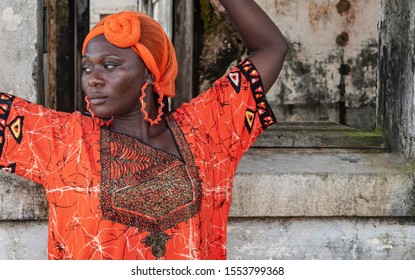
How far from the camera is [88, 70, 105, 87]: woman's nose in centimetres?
240

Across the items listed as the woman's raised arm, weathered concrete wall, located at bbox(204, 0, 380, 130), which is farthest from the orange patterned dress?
weathered concrete wall, located at bbox(204, 0, 380, 130)

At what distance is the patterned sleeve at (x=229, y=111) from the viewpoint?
2.66 meters

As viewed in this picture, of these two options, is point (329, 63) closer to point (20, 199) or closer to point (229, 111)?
point (229, 111)

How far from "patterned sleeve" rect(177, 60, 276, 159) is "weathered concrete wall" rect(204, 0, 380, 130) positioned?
399 centimetres

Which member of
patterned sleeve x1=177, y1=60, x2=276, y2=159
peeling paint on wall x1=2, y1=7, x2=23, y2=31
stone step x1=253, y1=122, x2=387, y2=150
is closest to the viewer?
patterned sleeve x1=177, y1=60, x2=276, y2=159

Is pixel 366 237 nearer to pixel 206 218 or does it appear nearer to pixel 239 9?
pixel 206 218

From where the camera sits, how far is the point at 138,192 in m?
2.44

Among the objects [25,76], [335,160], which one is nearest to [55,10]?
[25,76]

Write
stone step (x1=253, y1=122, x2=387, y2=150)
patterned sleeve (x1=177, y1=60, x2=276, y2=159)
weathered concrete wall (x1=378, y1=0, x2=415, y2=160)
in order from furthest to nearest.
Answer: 1. stone step (x1=253, y1=122, x2=387, y2=150)
2. weathered concrete wall (x1=378, y1=0, x2=415, y2=160)
3. patterned sleeve (x1=177, y1=60, x2=276, y2=159)

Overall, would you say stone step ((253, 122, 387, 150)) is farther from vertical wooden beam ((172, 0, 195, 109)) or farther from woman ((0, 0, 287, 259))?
vertical wooden beam ((172, 0, 195, 109))

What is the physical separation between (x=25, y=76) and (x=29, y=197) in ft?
1.68

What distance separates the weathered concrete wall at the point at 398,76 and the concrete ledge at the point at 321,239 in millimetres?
383

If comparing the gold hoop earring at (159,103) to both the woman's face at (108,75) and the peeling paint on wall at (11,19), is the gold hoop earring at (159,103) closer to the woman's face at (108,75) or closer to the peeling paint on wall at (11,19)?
the woman's face at (108,75)

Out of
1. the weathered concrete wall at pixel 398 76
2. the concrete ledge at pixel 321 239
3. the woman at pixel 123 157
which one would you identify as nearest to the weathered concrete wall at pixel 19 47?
the woman at pixel 123 157
